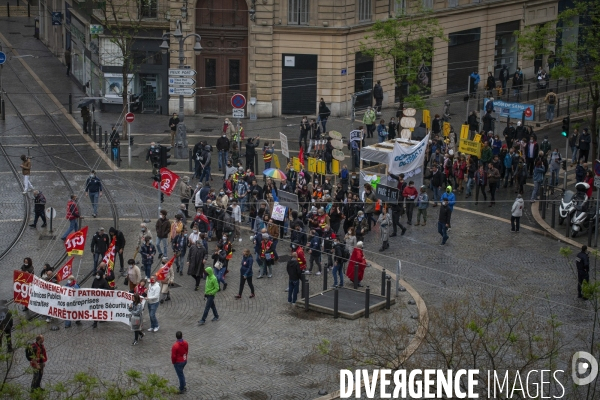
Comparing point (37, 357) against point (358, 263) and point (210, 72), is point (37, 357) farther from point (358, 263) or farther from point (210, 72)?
point (210, 72)

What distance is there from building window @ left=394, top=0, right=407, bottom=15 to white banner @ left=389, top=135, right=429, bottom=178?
13877 mm

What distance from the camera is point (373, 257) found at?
3403 cm

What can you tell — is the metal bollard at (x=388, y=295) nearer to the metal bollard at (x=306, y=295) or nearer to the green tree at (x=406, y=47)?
the metal bollard at (x=306, y=295)

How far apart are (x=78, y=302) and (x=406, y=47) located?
27170mm

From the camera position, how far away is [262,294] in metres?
30.7

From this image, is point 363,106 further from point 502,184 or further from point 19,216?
point 19,216

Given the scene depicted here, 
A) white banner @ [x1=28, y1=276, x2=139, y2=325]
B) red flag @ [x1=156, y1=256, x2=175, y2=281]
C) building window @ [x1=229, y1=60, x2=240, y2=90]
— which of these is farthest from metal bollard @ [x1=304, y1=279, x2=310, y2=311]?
building window @ [x1=229, y1=60, x2=240, y2=90]

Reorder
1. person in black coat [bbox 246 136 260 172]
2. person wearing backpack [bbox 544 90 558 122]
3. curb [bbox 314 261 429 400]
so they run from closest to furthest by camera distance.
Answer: curb [bbox 314 261 429 400]
person in black coat [bbox 246 136 260 172]
person wearing backpack [bbox 544 90 558 122]

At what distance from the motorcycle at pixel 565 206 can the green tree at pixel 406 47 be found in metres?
12.7

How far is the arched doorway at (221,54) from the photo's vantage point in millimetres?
52719

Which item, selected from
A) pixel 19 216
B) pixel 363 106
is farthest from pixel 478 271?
→ pixel 363 106

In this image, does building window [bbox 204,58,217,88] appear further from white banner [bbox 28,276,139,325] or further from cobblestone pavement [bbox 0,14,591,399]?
white banner [bbox 28,276,139,325]

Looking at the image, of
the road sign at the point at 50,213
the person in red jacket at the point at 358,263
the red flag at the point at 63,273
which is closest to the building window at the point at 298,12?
the road sign at the point at 50,213

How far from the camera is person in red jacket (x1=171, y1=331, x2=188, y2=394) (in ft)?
78.5
